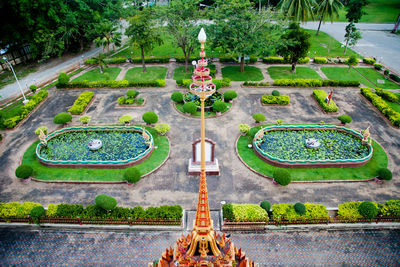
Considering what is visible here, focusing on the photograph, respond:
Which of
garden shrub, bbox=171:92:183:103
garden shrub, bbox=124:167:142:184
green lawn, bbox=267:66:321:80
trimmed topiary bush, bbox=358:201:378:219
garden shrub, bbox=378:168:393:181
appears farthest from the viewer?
green lawn, bbox=267:66:321:80

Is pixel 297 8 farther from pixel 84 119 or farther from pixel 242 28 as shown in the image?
pixel 84 119

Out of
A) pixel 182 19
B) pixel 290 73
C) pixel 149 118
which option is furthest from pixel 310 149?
pixel 182 19

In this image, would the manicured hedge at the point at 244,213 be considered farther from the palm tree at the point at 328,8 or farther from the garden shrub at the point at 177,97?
the palm tree at the point at 328,8

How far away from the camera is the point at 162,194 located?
78.6 ft

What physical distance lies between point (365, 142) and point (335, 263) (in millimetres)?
14886

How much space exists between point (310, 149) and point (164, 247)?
57.0ft

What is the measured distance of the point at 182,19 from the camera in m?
40.5

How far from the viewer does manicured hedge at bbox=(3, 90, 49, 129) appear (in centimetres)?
3200

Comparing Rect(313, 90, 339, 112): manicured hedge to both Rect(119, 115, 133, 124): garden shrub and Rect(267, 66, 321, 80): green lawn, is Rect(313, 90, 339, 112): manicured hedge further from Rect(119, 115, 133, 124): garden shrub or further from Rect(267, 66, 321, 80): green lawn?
Rect(119, 115, 133, 124): garden shrub

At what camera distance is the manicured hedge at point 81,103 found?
34.2 m

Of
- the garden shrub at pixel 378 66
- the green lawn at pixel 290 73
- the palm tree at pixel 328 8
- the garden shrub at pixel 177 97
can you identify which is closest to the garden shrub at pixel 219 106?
the garden shrub at pixel 177 97

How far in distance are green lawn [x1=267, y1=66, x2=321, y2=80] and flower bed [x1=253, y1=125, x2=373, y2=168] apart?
1435 cm

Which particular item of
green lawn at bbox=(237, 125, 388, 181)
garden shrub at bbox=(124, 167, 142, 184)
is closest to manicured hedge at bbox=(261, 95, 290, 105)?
green lawn at bbox=(237, 125, 388, 181)

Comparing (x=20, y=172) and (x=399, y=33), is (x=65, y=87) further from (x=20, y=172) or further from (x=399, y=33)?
(x=399, y=33)
